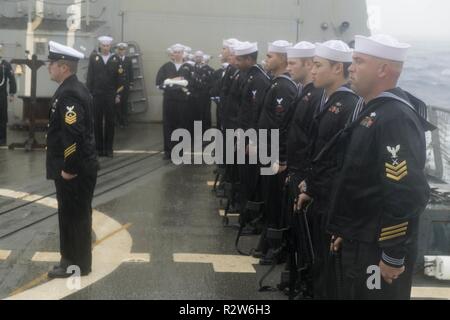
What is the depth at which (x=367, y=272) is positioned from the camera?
12.2 feet

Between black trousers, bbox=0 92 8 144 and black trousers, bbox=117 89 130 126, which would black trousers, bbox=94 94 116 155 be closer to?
black trousers, bbox=0 92 8 144

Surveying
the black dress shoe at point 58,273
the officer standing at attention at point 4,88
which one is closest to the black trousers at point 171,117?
the officer standing at attention at point 4,88

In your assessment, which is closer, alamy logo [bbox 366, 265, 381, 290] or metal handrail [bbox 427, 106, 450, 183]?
alamy logo [bbox 366, 265, 381, 290]

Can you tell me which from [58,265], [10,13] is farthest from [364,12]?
[58,265]

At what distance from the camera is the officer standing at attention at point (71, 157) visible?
566 centimetres

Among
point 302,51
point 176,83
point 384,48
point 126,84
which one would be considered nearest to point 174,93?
point 176,83

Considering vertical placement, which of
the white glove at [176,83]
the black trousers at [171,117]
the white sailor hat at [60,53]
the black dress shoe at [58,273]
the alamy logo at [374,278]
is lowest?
the black dress shoe at [58,273]

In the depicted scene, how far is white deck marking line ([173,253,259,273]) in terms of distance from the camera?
6.25m

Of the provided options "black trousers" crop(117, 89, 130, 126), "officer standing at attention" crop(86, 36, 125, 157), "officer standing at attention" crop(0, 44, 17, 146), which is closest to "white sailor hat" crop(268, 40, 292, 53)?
"officer standing at attention" crop(86, 36, 125, 157)

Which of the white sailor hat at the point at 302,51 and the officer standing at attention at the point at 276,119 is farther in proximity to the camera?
the officer standing at attention at the point at 276,119

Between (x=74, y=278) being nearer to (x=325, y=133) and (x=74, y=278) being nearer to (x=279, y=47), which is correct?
(x=325, y=133)

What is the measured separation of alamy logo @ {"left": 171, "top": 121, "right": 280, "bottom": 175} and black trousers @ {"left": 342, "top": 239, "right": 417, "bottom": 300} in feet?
8.19

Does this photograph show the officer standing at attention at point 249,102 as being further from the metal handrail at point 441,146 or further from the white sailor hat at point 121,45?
the white sailor hat at point 121,45
